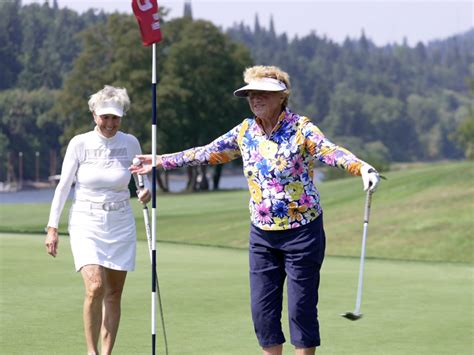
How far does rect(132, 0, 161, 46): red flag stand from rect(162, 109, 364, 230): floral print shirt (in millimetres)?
1063

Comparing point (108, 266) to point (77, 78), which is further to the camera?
point (77, 78)

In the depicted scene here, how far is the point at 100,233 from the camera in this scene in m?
7.88

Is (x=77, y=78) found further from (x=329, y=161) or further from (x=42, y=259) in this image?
(x=329, y=161)

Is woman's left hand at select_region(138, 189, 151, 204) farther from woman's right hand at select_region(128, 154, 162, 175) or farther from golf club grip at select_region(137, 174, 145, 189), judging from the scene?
woman's right hand at select_region(128, 154, 162, 175)

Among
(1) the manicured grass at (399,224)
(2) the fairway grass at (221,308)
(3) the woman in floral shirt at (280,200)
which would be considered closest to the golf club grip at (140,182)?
(3) the woman in floral shirt at (280,200)

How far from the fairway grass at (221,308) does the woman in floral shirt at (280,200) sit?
168 cm

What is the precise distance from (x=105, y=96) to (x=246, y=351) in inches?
89.6

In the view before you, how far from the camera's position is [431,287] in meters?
13.5

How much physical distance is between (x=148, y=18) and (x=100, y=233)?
1437 millimetres

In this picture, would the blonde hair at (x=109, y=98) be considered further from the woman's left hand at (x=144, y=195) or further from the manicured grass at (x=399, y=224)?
the manicured grass at (x=399, y=224)

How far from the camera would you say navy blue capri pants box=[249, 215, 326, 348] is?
6938mm

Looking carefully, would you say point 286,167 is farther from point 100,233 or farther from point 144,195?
point 100,233

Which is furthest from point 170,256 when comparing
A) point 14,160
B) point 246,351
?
point 14,160

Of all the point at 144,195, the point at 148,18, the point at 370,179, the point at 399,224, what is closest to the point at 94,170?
the point at 144,195
